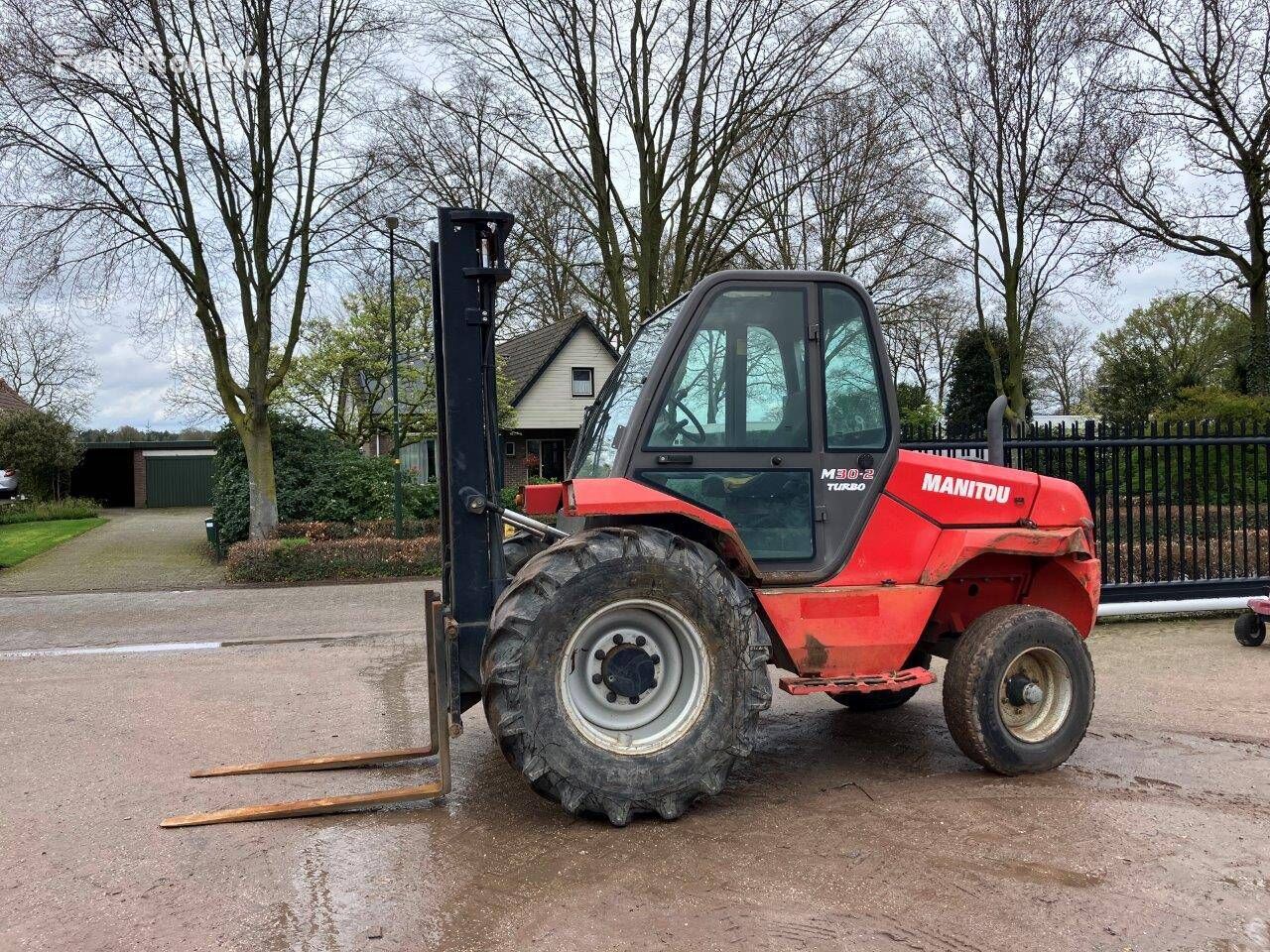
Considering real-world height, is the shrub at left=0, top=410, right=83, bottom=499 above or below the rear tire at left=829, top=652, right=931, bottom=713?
above

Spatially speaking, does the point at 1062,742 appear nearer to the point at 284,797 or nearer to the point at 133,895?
the point at 284,797

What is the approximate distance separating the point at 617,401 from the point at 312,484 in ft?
47.9

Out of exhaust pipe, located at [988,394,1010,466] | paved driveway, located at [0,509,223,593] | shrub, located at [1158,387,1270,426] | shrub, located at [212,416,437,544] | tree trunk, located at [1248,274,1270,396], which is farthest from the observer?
tree trunk, located at [1248,274,1270,396]

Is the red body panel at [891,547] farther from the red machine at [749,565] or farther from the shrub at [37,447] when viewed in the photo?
the shrub at [37,447]

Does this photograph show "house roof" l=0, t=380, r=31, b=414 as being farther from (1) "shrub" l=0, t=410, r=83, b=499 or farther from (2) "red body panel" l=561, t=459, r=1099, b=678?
(2) "red body panel" l=561, t=459, r=1099, b=678

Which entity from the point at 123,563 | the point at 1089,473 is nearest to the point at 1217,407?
the point at 1089,473

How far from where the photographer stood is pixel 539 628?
4156 mm

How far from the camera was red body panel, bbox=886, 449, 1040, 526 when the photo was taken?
4.99m

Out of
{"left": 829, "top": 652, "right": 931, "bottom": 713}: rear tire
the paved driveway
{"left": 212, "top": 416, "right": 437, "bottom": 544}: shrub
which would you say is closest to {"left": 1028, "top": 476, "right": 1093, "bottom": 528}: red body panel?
{"left": 829, "top": 652, "right": 931, "bottom": 713}: rear tire

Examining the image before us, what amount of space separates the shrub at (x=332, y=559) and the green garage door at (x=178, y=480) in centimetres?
2784

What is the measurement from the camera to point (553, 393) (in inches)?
1403

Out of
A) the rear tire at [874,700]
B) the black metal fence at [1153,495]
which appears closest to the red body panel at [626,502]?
the rear tire at [874,700]

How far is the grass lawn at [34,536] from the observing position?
61.9ft

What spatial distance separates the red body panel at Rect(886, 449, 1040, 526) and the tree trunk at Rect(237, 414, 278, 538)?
47.2 feet
